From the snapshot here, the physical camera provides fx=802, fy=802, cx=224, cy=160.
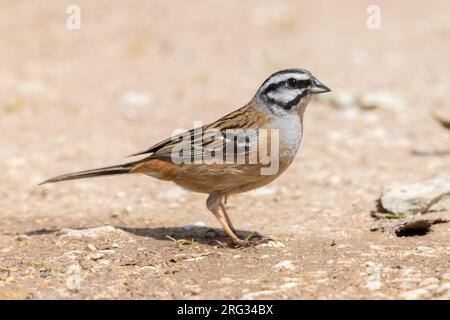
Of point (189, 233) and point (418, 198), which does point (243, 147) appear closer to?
→ point (189, 233)

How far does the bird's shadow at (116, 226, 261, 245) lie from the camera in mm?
7113

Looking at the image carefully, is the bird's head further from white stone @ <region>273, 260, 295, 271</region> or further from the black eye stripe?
white stone @ <region>273, 260, 295, 271</region>

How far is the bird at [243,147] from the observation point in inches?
265

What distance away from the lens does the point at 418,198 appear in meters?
7.46

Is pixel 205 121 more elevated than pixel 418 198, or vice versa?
pixel 205 121

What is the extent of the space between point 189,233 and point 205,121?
394 cm

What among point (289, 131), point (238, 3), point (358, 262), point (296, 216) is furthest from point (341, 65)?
point (358, 262)

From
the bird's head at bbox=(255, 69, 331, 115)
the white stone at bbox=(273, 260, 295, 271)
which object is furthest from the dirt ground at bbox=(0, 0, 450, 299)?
the bird's head at bbox=(255, 69, 331, 115)

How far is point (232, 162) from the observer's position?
22.1ft

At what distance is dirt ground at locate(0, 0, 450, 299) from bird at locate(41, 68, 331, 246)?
1.77ft

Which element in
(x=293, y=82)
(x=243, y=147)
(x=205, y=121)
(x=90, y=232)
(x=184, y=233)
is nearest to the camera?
(x=243, y=147)

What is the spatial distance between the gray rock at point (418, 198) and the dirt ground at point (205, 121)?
0.63ft

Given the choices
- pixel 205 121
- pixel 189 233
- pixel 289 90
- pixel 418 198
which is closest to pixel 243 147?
pixel 289 90

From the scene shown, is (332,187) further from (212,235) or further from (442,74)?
(442,74)
